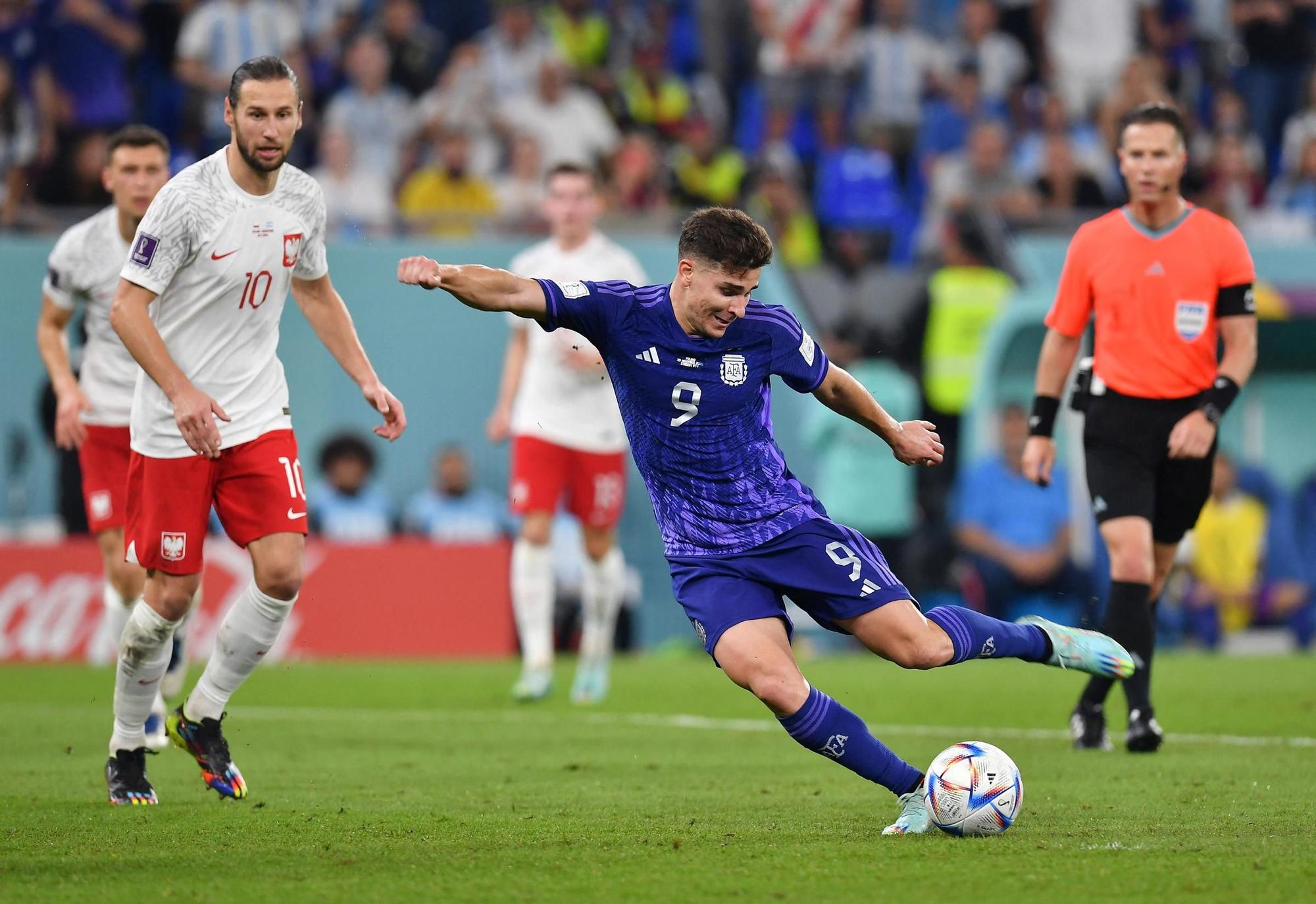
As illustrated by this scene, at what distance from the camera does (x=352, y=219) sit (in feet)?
50.4

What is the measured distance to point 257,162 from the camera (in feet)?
21.2

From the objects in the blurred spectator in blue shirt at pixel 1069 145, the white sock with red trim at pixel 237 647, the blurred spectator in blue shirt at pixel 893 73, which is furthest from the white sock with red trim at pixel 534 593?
the blurred spectator in blue shirt at pixel 893 73

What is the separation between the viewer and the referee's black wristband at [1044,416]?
8555 millimetres

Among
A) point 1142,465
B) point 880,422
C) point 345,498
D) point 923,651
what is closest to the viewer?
point 923,651

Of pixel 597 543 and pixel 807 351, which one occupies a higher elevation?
pixel 807 351

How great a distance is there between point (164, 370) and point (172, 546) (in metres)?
0.70

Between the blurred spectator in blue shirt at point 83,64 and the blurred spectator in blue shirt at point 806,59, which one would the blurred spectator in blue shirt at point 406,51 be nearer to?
the blurred spectator in blue shirt at point 83,64

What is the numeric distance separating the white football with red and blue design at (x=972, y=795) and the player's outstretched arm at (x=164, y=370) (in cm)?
256

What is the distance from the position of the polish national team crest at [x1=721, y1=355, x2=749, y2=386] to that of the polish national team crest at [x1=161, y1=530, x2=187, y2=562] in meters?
2.05

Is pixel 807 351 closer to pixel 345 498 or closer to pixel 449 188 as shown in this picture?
pixel 345 498

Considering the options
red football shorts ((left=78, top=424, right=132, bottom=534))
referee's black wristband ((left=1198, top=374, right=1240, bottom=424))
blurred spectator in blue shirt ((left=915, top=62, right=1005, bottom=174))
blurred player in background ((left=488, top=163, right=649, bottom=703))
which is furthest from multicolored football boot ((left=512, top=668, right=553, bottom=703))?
blurred spectator in blue shirt ((left=915, top=62, right=1005, bottom=174))

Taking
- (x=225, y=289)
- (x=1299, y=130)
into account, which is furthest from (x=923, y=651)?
(x=1299, y=130)

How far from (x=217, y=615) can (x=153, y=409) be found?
7756 millimetres

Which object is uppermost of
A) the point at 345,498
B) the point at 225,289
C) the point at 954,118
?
the point at 954,118
